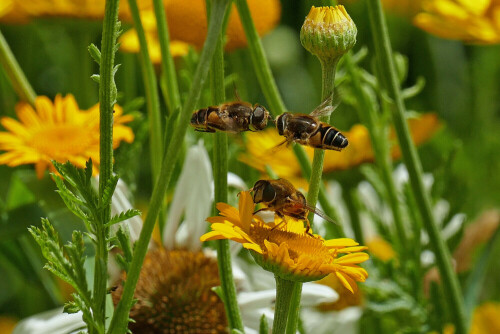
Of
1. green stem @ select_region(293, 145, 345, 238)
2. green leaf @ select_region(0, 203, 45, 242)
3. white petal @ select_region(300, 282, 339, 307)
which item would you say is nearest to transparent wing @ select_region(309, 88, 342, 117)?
green stem @ select_region(293, 145, 345, 238)

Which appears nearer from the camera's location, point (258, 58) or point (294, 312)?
point (294, 312)

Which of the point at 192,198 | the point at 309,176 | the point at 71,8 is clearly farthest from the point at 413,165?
the point at 71,8

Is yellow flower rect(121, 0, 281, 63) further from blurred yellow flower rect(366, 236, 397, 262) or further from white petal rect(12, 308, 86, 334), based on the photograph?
white petal rect(12, 308, 86, 334)

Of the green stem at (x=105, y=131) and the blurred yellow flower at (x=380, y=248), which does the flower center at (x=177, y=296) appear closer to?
the green stem at (x=105, y=131)

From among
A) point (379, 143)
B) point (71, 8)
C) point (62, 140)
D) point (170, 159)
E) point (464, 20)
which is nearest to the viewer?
point (170, 159)

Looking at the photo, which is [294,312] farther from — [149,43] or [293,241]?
[149,43]

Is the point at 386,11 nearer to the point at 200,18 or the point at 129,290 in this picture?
the point at 200,18
